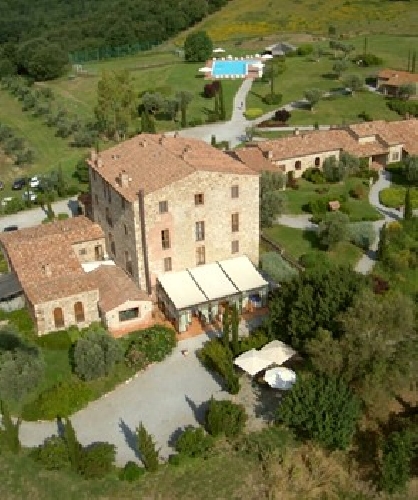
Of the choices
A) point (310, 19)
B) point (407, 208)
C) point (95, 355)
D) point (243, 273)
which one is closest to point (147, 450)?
point (95, 355)

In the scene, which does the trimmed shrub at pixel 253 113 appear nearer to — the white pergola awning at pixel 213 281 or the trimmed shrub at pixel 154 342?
the white pergola awning at pixel 213 281

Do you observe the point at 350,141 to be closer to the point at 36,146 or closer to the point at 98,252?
the point at 98,252

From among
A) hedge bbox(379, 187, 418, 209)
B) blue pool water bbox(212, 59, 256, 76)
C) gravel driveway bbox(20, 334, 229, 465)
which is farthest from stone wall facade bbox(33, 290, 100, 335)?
blue pool water bbox(212, 59, 256, 76)

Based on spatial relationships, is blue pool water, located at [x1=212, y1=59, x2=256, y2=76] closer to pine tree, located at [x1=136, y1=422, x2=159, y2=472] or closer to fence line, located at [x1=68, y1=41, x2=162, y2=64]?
fence line, located at [x1=68, y1=41, x2=162, y2=64]

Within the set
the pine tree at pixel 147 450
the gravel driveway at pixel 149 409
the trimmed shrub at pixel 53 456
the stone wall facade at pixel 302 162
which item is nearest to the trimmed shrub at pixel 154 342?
the gravel driveway at pixel 149 409

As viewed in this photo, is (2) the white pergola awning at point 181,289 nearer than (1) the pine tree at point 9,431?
No

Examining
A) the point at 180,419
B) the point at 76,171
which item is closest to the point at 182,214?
the point at 180,419
